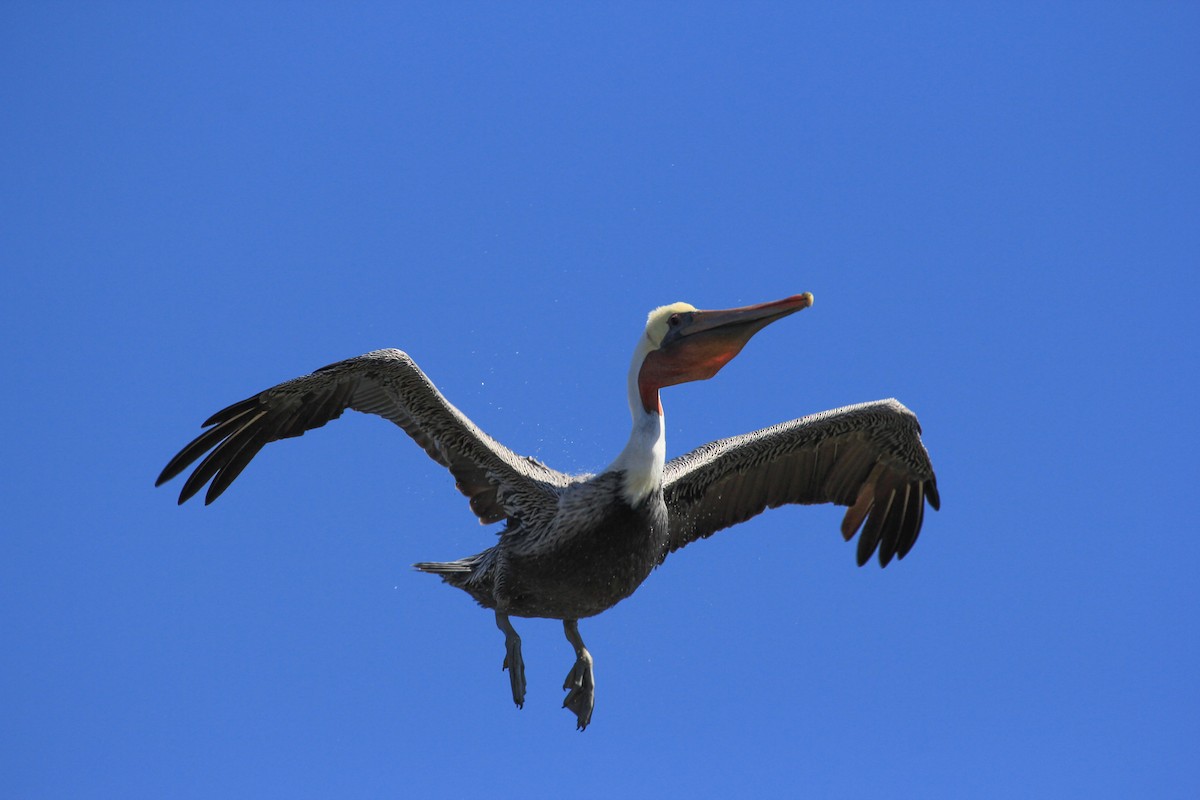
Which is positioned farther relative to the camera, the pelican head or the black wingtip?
the black wingtip

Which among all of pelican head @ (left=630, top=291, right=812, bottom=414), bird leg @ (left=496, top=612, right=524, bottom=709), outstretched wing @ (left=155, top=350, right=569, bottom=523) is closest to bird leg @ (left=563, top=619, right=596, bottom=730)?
bird leg @ (left=496, top=612, right=524, bottom=709)

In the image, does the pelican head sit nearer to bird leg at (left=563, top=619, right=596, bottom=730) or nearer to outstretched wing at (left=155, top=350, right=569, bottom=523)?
outstretched wing at (left=155, top=350, right=569, bottom=523)

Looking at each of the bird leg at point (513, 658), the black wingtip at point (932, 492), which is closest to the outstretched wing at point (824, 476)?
the black wingtip at point (932, 492)

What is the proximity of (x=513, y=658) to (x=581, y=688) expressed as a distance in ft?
2.40

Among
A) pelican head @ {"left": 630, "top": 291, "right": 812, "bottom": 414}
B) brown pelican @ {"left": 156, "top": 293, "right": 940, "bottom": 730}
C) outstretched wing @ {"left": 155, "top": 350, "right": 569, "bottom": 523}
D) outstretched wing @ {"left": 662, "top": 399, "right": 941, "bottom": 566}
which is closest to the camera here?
brown pelican @ {"left": 156, "top": 293, "right": 940, "bottom": 730}

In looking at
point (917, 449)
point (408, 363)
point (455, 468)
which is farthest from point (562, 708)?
point (917, 449)

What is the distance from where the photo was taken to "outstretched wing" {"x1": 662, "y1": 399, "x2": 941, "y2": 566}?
393 inches

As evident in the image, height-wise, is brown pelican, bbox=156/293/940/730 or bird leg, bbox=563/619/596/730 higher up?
brown pelican, bbox=156/293/940/730

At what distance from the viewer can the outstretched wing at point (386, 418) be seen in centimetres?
940

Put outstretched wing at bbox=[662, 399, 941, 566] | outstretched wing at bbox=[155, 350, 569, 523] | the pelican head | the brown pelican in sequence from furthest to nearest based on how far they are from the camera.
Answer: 1. outstretched wing at bbox=[662, 399, 941, 566]
2. outstretched wing at bbox=[155, 350, 569, 523]
3. the pelican head
4. the brown pelican

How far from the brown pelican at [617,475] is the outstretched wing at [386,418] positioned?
0.4 inches

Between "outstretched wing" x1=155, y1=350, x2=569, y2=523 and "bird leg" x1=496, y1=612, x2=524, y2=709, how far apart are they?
764 millimetres

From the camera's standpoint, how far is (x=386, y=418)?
968cm

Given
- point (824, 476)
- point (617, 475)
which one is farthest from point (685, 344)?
point (824, 476)
